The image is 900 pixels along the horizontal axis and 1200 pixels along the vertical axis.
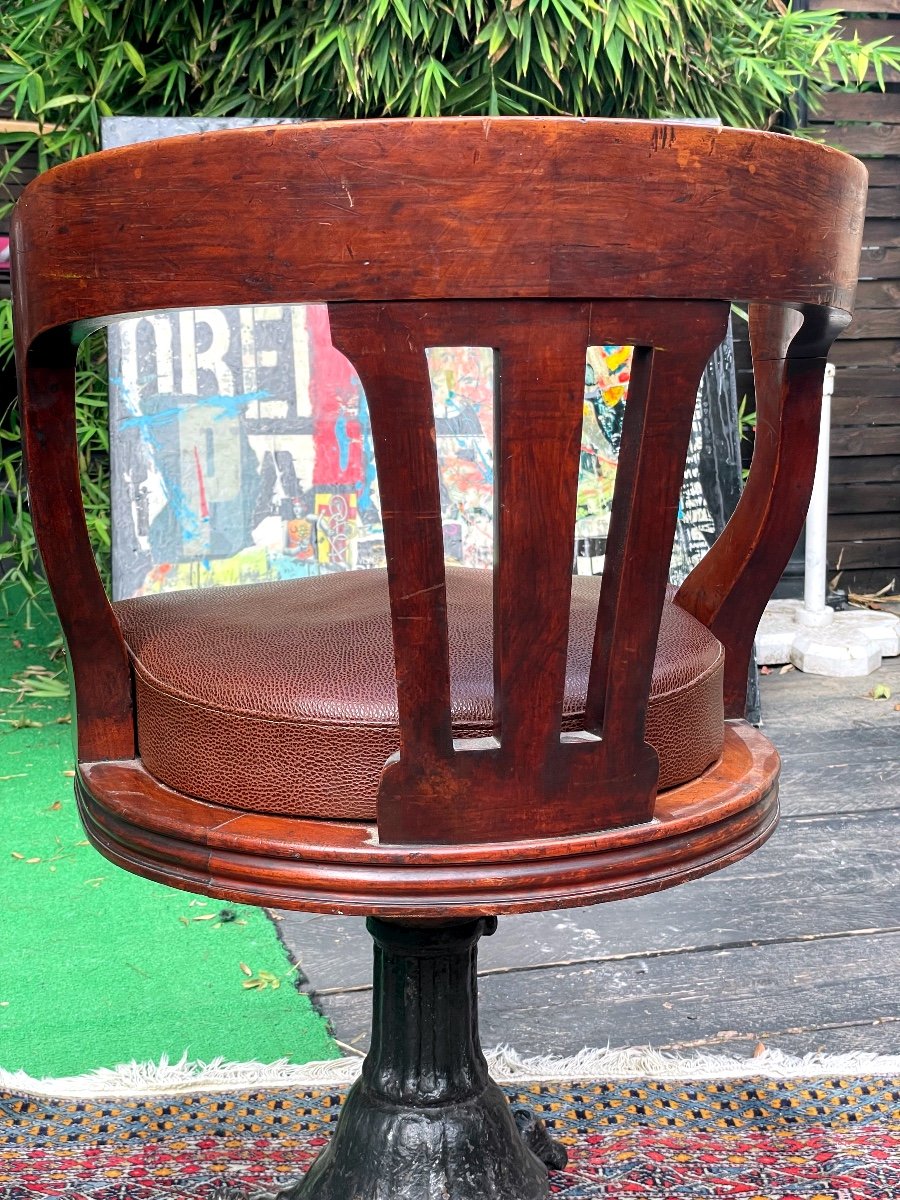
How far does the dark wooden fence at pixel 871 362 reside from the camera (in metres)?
3.67

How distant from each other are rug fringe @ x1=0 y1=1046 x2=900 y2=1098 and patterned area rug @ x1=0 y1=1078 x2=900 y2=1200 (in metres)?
0.01

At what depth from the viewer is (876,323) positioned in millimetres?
3832

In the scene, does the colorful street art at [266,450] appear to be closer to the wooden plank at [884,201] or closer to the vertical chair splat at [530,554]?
the wooden plank at [884,201]

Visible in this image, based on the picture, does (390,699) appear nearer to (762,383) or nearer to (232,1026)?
(762,383)

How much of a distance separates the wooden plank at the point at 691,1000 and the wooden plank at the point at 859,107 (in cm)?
271

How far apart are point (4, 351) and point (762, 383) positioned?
2.54 meters

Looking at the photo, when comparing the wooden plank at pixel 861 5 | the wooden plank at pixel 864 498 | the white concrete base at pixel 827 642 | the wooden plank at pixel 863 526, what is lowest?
the white concrete base at pixel 827 642

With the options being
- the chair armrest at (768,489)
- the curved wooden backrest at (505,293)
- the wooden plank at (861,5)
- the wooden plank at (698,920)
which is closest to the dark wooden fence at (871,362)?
the wooden plank at (861,5)

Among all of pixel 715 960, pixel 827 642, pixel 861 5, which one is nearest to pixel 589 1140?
pixel 715 960

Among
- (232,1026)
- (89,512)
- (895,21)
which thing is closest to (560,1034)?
(232,1026)

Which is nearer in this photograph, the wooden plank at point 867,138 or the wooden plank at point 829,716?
the wooden plank at point 829,716

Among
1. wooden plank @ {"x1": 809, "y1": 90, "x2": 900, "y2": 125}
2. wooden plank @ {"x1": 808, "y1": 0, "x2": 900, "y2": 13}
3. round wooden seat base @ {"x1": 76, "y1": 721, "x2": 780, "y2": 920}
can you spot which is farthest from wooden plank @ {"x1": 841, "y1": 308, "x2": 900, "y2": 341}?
round wooden seat base @ {"x1": 76, "y1": 721, "x2": 780, "y2": 920}

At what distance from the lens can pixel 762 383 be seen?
1020mm

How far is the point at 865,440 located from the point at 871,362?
0.80 feet
